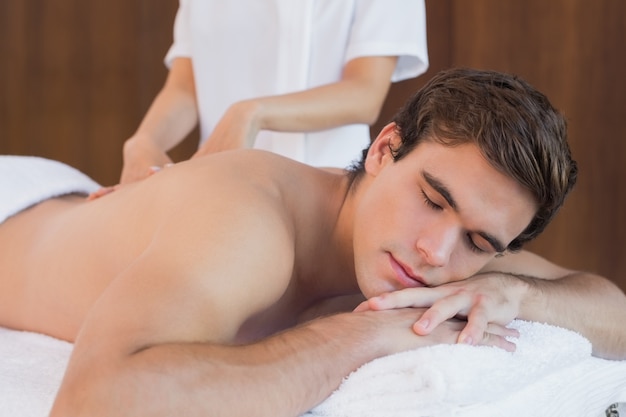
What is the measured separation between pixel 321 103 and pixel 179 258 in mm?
887

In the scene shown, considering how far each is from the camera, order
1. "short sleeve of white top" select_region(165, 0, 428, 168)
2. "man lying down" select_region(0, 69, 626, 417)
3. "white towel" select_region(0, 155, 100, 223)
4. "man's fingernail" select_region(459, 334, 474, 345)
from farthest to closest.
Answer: "short sleeve of white top" select_region(165, 0, 428, 168)
"white towel" select_region(0, 155, 100, 223)
"man's fingernail" select_region(459, 334, 474, 345)
"man lying down" select_region(0, 69, 626, 417)

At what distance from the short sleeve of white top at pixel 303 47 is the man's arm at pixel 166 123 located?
0.14 meters

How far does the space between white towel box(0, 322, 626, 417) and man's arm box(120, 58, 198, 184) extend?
0.79 meters

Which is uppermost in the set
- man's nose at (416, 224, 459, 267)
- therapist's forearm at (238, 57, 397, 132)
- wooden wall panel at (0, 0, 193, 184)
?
therapist's forearm at (238, 57, 397, 132)

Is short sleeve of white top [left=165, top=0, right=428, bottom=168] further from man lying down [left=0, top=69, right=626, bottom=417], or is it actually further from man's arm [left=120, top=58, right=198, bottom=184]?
man lying down [left=0, top=69, right=626, bottom=417]

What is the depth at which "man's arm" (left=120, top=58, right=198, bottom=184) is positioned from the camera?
2.08 m

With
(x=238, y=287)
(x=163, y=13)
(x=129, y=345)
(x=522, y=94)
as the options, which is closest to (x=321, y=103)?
(x=522, y=94)

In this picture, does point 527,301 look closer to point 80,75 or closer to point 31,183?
point 31,183

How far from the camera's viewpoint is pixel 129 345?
990 millimetres

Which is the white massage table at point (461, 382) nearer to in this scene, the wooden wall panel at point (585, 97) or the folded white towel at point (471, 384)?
the folded white towel at point (471, 384)

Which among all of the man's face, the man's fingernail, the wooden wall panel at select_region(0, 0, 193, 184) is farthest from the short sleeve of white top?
the wooden wall panel at select_region(0, 0, 193, 184)

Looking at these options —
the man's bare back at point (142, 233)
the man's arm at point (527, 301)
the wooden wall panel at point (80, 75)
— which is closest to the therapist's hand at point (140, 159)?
the man's bare back at point (142, 233)

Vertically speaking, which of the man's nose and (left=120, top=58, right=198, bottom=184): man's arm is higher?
the man's nose

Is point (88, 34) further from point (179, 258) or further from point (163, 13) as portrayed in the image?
point (179, 258)
